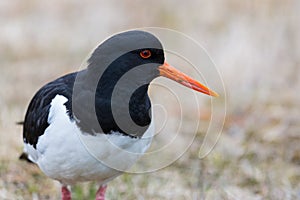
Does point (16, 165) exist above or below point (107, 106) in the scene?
below

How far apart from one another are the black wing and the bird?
0.02 m

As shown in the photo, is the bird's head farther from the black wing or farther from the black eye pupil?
the black wing

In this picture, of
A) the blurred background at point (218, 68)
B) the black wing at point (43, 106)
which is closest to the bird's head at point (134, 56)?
Answer: the black wing at point (43, 106)

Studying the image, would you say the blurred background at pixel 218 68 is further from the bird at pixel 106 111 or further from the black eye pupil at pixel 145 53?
the black eye pupil at pixel 145 53

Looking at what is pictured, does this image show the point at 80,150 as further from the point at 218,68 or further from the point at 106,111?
the point at 218,68

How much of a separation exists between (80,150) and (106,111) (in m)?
0.36

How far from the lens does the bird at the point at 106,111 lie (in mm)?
5012

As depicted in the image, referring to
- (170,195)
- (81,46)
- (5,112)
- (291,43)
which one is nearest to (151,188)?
(170,195)

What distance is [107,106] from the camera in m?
5.06

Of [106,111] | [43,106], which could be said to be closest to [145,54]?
[106,111]

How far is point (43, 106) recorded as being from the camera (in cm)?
541

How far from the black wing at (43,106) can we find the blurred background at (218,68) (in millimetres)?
939

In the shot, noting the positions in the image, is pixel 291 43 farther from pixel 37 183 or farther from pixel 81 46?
pixel 37 183

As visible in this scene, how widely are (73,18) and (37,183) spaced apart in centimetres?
593
